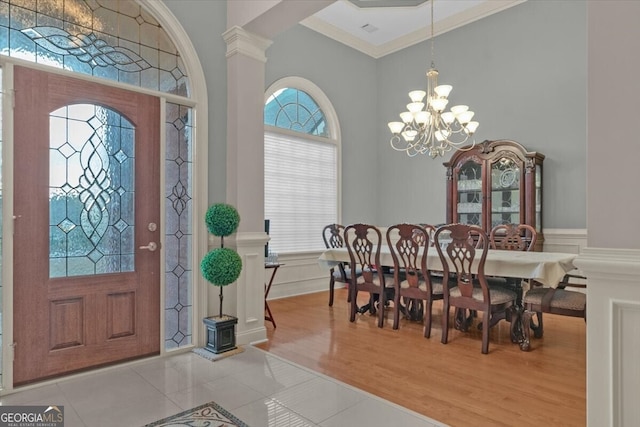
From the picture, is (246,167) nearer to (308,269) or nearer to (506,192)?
(308,269)

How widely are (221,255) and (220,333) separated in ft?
2.08

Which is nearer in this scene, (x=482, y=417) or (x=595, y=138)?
(x=595, y=138)

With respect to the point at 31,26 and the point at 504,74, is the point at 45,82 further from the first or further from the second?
the point at 504,74

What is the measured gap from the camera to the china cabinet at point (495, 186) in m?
4.96

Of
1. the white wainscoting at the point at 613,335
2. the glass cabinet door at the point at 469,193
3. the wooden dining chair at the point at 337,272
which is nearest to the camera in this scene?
the white wainscoting at the point at 613,335

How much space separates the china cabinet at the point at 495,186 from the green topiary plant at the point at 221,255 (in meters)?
3.45

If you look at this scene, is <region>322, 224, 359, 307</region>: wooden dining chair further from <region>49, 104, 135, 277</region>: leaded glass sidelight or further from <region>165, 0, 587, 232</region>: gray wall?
<region>49, 104, 135, 277</region>: leaded glass sidelight

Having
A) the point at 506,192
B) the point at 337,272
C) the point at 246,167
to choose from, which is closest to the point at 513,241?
the point at 506,192

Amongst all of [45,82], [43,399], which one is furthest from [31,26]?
[43,399]

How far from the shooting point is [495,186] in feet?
17.2

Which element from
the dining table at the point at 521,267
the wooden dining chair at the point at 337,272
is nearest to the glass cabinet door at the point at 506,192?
the dining table at the point at 521,267

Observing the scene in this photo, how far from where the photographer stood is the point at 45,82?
8.82 feet

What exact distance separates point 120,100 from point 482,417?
10.4 feet

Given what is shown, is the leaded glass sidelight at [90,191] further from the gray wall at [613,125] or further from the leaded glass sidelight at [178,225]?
the gray wall at [613,125]
